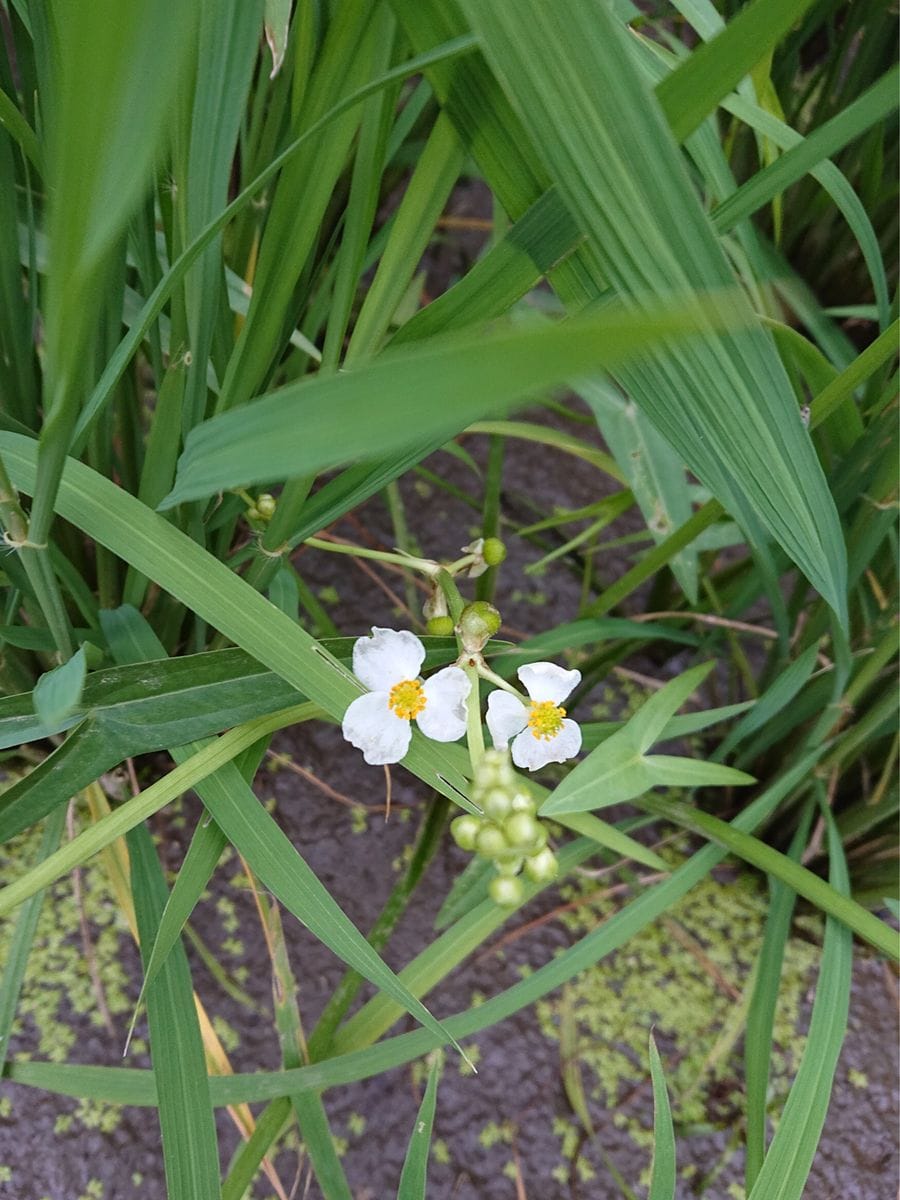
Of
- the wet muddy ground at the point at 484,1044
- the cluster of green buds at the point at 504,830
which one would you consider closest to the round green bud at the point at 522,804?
the cluster of green buds at the point at 504,830

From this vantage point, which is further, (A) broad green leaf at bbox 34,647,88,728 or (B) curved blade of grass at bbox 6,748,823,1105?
(B) curved blade of grass at bbox 6,748,823,1105

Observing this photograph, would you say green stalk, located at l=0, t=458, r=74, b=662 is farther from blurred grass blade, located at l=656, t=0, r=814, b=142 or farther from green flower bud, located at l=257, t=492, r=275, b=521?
blurred grass blade, located at l=656, t=0, r=814, b=142

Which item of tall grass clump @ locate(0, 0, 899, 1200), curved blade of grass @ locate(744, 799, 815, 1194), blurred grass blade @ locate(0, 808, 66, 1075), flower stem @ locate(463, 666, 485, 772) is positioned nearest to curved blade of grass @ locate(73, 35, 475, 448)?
tall grass clump @ locate(0, 0, 899, 1200)

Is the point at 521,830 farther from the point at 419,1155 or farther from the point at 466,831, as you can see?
Answer: the point at 419,1155

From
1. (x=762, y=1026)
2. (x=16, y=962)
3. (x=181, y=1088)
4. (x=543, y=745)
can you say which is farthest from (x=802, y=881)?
(x=16, y=962)

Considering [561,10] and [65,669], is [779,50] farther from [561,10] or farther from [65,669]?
[65,669]

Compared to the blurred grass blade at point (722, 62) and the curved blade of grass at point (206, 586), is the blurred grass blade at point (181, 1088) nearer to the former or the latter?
the curved blade of grass at point (206, 586)
